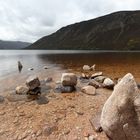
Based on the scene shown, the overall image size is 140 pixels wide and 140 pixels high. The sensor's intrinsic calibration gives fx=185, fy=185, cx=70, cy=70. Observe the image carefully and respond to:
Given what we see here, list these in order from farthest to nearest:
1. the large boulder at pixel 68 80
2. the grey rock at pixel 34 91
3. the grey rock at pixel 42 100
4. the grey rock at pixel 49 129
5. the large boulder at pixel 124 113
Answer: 1. the large boulder at pixel 68 80
2. the grey rock at pixel 34 91
3. the grey rock at pixel 42 100
4. the grey rock at pixel 49 129
5. the large boulder at pixel 124 113

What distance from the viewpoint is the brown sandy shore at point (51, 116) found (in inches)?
288

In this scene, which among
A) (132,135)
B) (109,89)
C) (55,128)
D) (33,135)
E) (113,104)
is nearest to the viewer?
(132,135)

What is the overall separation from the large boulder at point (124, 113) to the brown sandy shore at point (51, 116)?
31.4 inches

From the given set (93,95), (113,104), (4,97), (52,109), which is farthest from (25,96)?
(113,104)

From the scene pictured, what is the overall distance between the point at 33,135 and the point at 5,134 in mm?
1127

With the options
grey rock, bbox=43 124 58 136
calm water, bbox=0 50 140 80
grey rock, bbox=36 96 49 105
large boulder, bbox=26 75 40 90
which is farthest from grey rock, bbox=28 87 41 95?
calm water, bbox=0 50 140 80

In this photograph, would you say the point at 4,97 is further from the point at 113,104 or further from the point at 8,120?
the point at 113,104

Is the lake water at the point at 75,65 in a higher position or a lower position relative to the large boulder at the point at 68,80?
lower

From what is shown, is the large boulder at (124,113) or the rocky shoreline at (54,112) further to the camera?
the rocky shoreline at (54,112)

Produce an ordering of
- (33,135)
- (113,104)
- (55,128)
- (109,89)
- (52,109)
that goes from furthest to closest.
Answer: (109,89) < (52,109) < (55,128) < (33,135) < (113,104)

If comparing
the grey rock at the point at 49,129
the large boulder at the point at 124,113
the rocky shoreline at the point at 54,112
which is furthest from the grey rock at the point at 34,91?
the large boulder at the point at 124,113

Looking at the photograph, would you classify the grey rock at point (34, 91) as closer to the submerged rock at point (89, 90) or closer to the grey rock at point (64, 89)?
the grey rock at point (64, 89)

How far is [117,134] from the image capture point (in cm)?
636

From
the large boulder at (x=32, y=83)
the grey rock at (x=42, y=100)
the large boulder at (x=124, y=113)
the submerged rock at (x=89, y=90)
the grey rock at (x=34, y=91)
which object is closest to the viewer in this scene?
the large boulder at (x=124, y=113)
